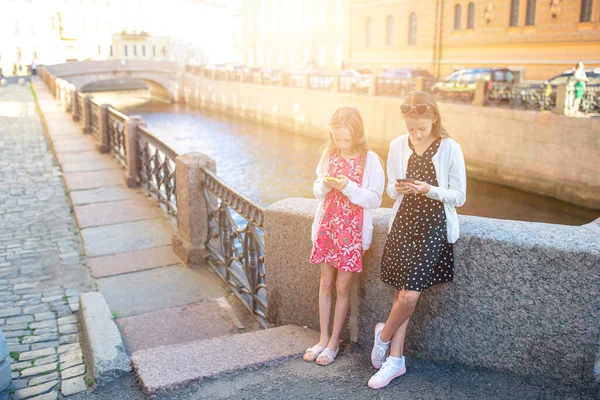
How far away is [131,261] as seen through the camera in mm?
6383

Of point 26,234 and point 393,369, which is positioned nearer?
point 393,369

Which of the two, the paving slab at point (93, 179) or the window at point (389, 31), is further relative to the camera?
the window at point (389, 31)

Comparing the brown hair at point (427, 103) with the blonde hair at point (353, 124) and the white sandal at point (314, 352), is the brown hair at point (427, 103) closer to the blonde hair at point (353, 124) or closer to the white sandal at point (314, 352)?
the blonde hair at point (353, 124)

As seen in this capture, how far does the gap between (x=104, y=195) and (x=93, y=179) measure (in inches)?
46.4

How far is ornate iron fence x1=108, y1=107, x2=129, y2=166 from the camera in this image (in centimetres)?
1091

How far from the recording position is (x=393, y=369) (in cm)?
328

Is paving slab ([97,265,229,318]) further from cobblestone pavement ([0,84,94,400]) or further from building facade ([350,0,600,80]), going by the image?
building facade ([350,0,600,80])

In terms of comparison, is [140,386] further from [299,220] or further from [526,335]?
[526,335]

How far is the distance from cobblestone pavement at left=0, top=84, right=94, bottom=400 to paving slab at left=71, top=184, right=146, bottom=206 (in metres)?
0.20

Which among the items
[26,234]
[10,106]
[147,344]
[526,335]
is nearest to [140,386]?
[147,344]

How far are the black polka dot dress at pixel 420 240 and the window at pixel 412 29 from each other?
3566 cm

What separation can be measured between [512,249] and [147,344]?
2712mm

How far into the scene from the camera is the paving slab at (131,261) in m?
6.16

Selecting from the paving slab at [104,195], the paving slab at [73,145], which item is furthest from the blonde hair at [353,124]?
the paving slab at [73,145]
